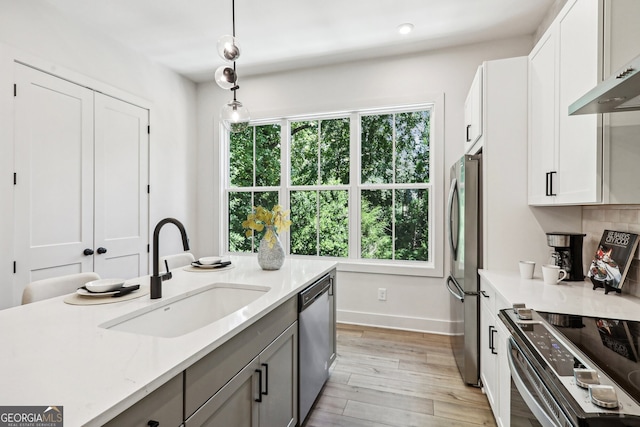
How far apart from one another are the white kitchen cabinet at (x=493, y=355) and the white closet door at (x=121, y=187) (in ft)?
10.8

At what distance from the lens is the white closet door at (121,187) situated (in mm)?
3021

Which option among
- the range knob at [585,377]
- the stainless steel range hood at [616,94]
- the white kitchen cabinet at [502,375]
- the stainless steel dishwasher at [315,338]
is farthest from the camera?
the stainless steel dishwasher at [315,338]

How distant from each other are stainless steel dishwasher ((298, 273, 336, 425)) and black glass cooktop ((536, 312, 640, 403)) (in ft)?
3.67

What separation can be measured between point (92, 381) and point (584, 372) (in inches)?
47.0

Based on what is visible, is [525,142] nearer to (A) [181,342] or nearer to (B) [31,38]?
(A) [181,342]

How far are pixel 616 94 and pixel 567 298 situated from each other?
1.00 m

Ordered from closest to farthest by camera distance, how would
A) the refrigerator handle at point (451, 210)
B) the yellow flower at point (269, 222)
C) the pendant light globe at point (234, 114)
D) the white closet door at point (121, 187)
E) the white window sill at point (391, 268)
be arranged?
the yellow flower at point (269, 222), the pendant light globe at point (234, 114), the refrigerator handle at point (451, 210), the white closet door at point (121, 187), the white window sill at point (391, 268)

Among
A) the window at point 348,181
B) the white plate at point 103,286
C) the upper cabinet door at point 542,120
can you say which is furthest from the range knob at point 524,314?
the window at point 348,181

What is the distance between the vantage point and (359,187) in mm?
3633

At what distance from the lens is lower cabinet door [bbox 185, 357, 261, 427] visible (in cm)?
98

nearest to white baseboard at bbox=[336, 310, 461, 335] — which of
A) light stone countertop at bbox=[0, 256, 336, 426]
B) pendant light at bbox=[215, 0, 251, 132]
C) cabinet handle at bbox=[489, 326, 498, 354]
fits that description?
cabinet handle at bbox=[489, 326, 498, 354]

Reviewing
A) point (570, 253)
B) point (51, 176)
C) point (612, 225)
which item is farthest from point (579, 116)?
point (51, 176)

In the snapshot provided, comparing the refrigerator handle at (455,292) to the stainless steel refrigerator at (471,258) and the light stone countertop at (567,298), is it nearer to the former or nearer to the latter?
the stainless steel refrigerator at (471,258)

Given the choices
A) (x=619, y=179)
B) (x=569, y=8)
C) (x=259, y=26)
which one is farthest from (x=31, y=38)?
(x=619, y=179)
